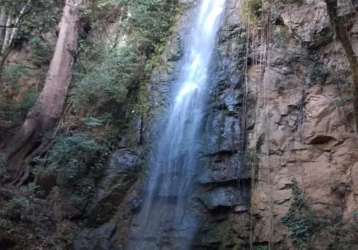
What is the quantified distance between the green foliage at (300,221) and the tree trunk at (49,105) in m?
5.82

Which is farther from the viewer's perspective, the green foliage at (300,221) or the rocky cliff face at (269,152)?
the rocky cliff face at (269,152)

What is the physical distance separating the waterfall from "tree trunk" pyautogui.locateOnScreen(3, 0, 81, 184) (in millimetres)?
2999

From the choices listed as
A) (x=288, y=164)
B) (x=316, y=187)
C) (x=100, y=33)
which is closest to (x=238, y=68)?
(x=288, y=164)

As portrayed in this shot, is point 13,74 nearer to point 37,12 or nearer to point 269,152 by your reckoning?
point 37,12

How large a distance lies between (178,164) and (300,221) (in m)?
2.77

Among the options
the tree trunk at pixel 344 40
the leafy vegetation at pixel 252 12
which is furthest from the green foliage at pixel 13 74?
the tree trunk at pixel 344 40

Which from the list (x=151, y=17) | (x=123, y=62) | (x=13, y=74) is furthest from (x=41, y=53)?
(x=151, y=17)

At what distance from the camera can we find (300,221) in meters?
6.91

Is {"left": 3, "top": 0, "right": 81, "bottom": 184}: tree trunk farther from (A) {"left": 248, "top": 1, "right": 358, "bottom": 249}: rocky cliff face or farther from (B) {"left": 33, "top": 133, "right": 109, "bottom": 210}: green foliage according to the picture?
(A) {"left": 248, "top": 1, "right": 358, "bottom": 249}: rocky cliff face

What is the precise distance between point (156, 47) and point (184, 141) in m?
3.44

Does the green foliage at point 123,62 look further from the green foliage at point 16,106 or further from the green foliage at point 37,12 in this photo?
the green foliage at point 37,12

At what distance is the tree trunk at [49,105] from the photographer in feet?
32.8

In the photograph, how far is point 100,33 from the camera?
1282 cm

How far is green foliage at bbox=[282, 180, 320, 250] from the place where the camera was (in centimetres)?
675
